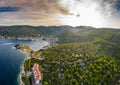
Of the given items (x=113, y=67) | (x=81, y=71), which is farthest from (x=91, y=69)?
(x=113, y=67)

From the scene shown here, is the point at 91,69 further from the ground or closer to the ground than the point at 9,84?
further from the ground

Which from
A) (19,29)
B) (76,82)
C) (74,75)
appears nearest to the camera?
(76,82)

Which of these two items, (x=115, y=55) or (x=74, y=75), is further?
(x=115, y=55)

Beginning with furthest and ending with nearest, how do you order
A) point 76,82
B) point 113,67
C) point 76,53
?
point 76,53 → point 113,67 → point 76,82

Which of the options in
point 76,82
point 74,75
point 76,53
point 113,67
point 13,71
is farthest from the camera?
point 76,53

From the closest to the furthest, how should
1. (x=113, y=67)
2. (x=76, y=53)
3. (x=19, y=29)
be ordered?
(x=113, y=67)
(x=76, y=53)
(x=19, y=29)

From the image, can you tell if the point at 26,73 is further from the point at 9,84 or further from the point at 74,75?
the point at 74,75

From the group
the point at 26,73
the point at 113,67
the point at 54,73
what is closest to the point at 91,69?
the point at 113,67

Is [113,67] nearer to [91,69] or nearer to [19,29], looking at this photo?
[91,69]

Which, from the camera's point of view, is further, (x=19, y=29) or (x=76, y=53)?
(x=19, y=29)
